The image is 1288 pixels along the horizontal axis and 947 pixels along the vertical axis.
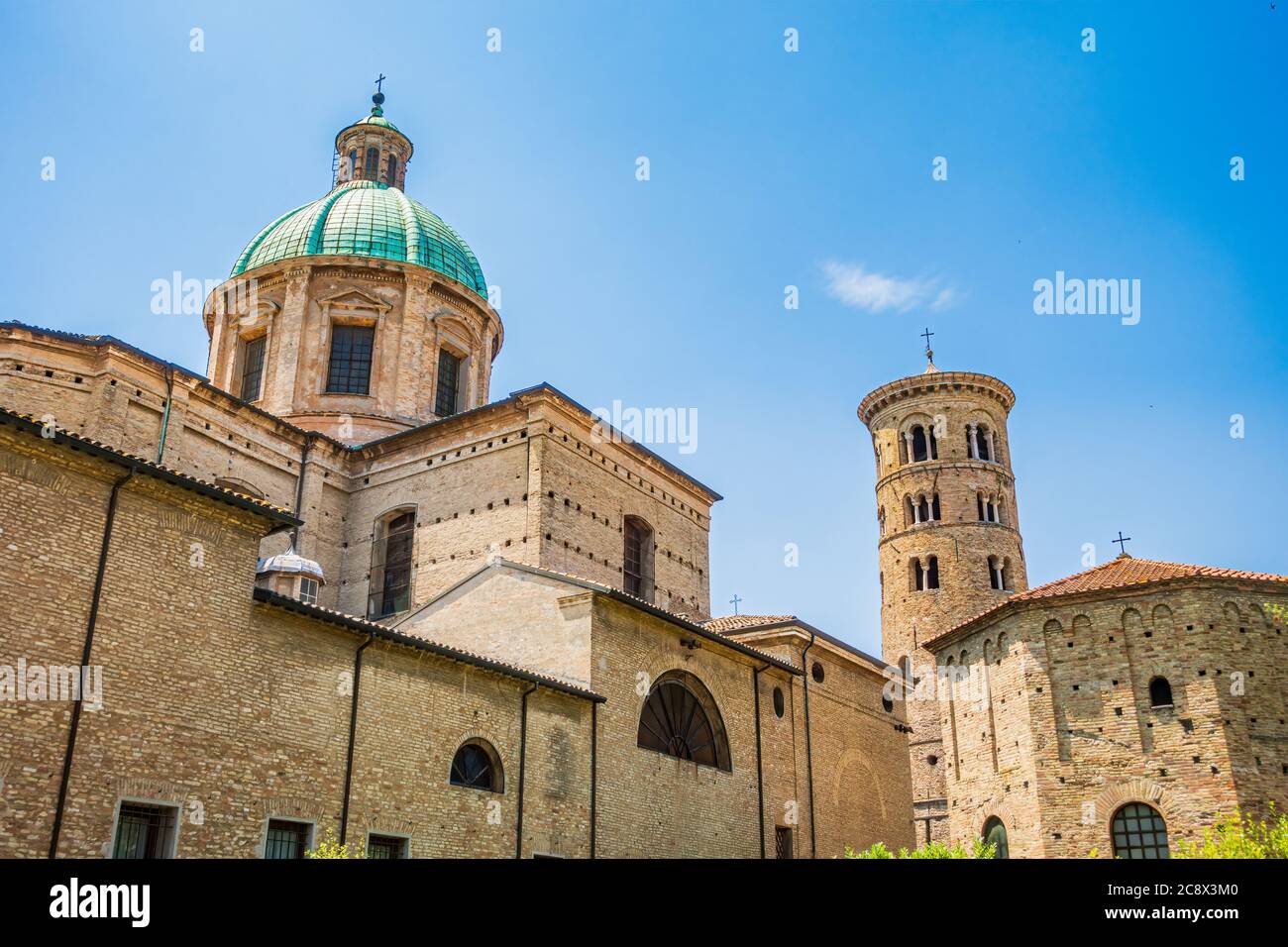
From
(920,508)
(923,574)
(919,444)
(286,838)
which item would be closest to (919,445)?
(919,444)

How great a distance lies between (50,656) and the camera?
11.4m

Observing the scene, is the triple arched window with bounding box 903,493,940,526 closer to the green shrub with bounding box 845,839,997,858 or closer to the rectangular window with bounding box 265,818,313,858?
Result: the green shrub with bounding box 845,839,997,858

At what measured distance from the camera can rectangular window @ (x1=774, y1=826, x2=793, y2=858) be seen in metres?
21.4

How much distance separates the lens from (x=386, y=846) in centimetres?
1416

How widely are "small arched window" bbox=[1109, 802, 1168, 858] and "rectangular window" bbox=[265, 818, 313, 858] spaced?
13795 mm

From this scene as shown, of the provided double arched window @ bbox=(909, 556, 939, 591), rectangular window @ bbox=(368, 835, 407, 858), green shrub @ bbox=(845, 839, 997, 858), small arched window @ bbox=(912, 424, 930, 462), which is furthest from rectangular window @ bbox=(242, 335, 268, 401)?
small arched window @ bbox=(912, 424, 930, 462)

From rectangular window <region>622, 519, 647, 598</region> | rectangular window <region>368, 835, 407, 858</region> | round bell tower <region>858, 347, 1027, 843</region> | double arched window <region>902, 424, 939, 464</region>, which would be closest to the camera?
rectangular window <region>368, 835, 407, 858</region>

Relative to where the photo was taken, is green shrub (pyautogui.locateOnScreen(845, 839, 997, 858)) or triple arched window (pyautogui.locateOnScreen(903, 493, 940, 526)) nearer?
green shrub (pyautogui.locateOnScreen(845, 839, 997, 858))

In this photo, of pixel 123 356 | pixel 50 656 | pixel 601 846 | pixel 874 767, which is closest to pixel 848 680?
pixel 874 767

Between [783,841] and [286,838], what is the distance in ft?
36.9

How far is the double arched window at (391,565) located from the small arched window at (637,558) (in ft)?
14.8

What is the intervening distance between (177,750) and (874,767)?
56.8 feet

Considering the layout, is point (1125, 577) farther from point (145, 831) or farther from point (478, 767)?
point (145, 831)
